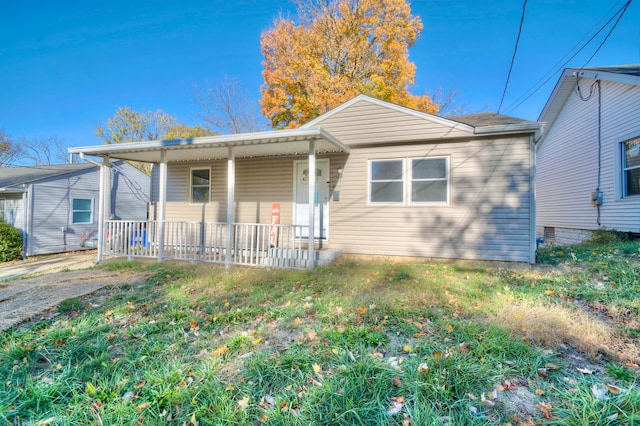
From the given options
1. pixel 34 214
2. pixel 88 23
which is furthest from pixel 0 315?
pixel 88 23

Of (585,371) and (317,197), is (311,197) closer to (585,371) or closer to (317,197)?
(317,197)

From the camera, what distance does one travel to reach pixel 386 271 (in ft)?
19.0

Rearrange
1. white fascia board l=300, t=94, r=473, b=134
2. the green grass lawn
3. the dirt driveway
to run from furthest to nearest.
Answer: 1. white fascia board l=300, t=94, r=473, b=134
2. the dirt driveway
3. the green grass lawn

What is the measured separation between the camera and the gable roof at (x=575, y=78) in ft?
24.4

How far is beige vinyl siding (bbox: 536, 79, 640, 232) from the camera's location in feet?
25.3

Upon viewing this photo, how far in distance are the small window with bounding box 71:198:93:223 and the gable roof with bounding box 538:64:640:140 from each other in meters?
19.0

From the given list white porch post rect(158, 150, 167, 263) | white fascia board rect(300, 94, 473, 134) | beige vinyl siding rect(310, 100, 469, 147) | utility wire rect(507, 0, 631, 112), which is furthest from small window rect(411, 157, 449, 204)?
white porch post rect(158, 150, 167, 263)

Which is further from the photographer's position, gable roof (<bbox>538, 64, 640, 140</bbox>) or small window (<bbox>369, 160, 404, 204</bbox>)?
gable roof (<bbox>538, 64, 640, 140</bbox>)

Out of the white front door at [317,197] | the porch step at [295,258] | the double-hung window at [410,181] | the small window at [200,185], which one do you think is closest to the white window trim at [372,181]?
the double-hung window at [410,181]

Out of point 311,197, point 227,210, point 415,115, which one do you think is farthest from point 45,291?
point 415,115

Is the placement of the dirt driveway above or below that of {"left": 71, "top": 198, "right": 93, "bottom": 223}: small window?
below

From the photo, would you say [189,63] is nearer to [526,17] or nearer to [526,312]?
[526,17]

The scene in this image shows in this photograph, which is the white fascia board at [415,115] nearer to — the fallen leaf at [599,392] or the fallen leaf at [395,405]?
the fallen leaf at [599,392]

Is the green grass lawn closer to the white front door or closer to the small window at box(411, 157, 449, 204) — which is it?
the small window at box(411, 157, 449, 204)
